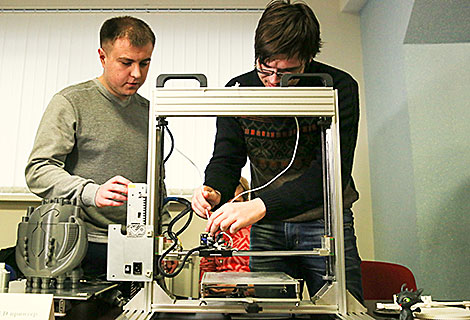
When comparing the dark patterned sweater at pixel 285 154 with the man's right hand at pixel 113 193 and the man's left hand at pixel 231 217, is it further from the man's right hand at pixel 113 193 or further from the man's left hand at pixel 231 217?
the man's right hand at pixel 113 193

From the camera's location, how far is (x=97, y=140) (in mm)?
1446

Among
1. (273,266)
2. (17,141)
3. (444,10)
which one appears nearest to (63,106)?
(273,266)

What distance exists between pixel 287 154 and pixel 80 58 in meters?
1.90

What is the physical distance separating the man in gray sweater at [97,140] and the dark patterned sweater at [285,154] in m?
0.34

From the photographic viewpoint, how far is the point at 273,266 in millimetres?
1107

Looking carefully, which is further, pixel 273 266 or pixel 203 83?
pixel 273 266

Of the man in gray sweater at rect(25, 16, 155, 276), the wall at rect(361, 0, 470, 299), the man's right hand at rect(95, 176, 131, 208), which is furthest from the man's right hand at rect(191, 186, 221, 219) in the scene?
the wall at rect(361, 0, 470, 299)

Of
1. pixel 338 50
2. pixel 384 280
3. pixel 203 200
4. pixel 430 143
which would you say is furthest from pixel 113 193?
pixel 338 50

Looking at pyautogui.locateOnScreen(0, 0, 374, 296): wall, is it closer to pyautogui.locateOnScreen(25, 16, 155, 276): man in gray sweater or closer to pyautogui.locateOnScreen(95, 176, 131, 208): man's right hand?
pyautogui.locateOnScreen(25, 16, 155, 276): man in gray sweater

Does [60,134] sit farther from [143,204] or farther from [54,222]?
[143,204]

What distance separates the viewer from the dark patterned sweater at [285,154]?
965 mm

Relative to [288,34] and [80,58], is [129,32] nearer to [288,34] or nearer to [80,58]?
[288,34]

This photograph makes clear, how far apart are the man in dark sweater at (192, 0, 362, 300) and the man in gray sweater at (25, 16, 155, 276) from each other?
0.35 metres

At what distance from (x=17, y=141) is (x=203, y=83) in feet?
6.58
